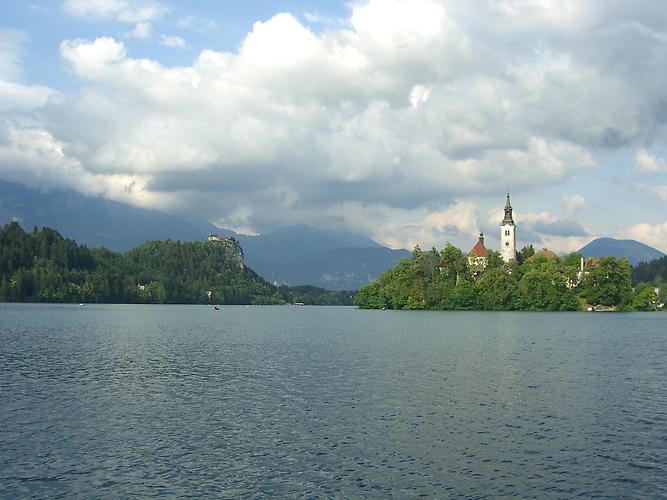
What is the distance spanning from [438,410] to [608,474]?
1417 cm

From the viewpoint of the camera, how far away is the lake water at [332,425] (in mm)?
28312

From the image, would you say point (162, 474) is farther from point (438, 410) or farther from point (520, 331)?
point (520, 331)

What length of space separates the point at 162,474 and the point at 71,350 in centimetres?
5446

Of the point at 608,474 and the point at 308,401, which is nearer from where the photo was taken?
the point at 608,474

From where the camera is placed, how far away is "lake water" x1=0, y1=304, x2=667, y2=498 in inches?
1115

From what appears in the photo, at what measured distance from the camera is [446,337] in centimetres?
10219

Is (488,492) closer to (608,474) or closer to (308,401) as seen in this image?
(608,474)

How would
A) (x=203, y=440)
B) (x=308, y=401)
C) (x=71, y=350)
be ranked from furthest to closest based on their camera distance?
1. (x=71, y=350)
2. (x=308, y=401)
3. (x=203, y=440)

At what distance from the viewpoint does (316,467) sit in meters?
30.3

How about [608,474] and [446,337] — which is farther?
[446,337]

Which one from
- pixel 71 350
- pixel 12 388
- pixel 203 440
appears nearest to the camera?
pixel 203 440

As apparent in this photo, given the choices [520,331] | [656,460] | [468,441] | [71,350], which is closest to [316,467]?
[468,441]

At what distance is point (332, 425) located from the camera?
3838 cm

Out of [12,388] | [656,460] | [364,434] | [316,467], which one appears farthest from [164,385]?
[656,460]
